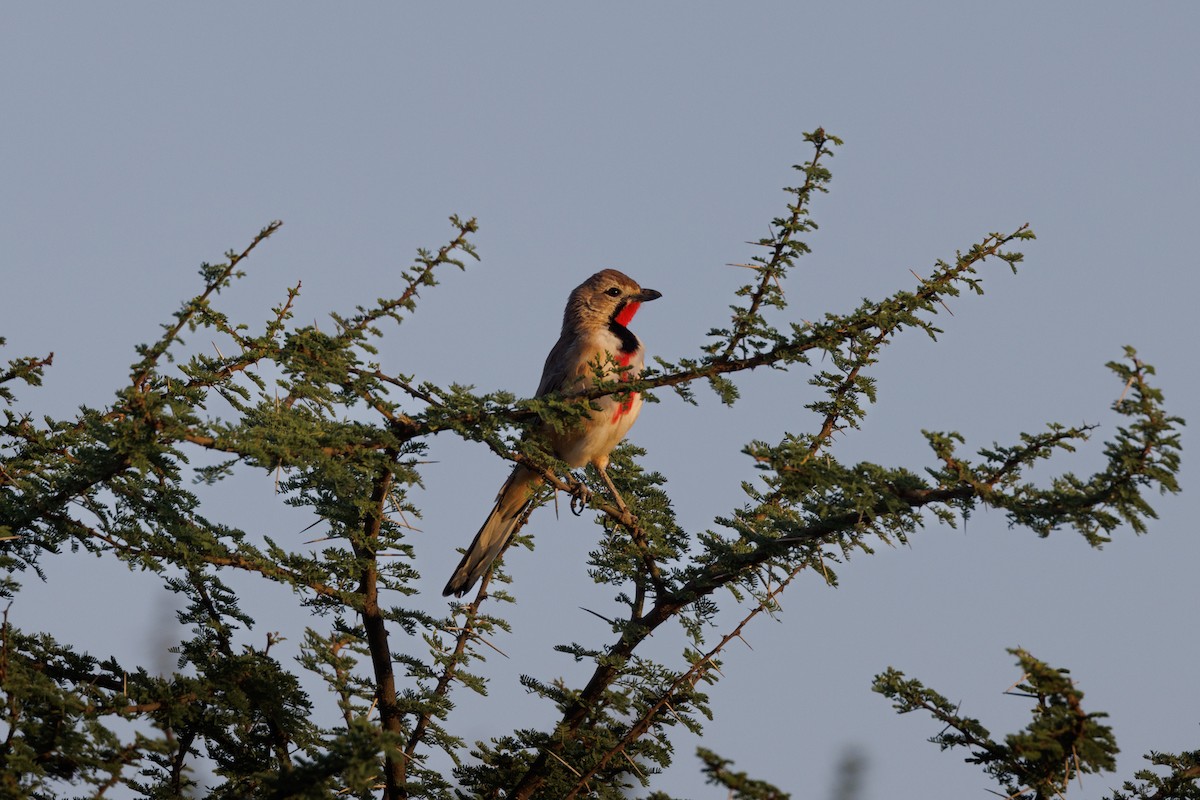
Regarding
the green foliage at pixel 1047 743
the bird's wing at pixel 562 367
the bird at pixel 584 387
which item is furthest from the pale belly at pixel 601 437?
the green foliage at pixel 1047 743

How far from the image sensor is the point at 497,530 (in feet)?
21.2

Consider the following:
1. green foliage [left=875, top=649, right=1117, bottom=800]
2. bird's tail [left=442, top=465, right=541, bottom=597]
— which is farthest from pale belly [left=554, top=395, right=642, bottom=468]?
green foliage [left=875, top=649, right=1117, bottom=800]

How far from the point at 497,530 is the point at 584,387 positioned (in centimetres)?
105

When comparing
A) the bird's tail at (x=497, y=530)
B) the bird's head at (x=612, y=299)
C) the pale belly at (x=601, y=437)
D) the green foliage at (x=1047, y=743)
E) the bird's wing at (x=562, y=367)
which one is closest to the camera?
the green foliage at (x=1047, y=743)

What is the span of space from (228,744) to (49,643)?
2.47 ft

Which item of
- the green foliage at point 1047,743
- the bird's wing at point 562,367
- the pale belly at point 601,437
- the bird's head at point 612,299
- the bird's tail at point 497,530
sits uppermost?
the bird's head at point 612,299

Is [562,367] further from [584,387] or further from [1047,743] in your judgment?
[1047,743]

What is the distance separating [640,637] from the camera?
5.14m

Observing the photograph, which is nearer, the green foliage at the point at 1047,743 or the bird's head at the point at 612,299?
the green foliage at the point at 1047,743

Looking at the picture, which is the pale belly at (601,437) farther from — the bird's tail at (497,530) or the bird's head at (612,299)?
the bird's head at (612,299)

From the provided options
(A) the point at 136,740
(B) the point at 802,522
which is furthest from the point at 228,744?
(B) the point at 802,522

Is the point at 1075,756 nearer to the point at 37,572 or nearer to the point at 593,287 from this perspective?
the point at 37,572

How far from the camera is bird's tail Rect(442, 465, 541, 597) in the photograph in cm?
627

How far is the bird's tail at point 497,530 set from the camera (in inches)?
247
